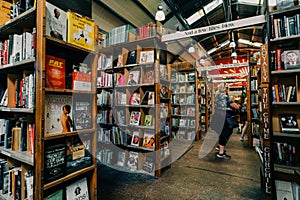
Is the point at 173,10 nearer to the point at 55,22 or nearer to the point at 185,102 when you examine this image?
the point at 185,102

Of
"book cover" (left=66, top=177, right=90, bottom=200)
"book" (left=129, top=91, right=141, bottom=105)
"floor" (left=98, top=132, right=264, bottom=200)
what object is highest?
"book" (left=129, top=91, right=141, bottom=105)

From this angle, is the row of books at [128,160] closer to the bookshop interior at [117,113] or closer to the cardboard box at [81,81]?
the bookshop interior at [117,113]

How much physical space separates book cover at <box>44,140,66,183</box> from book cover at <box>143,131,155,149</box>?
161 cm

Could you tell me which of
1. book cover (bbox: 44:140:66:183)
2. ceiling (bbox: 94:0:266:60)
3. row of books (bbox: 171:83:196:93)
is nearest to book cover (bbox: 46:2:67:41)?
book cover (bbox: 44:140:66:183)

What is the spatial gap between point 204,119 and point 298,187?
460 centimetres

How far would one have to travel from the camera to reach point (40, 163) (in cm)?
114

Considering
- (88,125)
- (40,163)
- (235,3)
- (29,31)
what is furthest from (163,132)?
(235,3)

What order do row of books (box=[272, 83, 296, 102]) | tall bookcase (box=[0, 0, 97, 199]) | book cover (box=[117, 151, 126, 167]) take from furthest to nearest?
book cover (box=[117, 151, 126, 167]) < row of books (box=[272, 83, 296, 102]) < tall bookcase (box=[0, 0, 97, 199])

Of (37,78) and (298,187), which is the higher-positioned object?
(37,78)

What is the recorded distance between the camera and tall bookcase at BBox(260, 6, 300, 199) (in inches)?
74.7

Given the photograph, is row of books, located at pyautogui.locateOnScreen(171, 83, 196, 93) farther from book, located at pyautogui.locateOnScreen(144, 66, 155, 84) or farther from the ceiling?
book, located at pyautogui.locateOnScreen(144, 66, 155, 84)

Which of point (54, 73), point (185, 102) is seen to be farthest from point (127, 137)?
point (185, 102)

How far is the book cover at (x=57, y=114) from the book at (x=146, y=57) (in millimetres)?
1637

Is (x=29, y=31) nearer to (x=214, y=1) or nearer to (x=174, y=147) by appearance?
(x=174, y=147)
